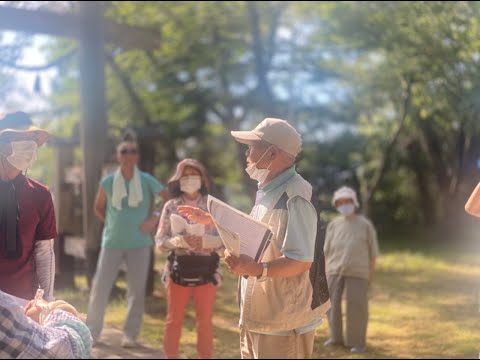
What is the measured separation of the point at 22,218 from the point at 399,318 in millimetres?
6727

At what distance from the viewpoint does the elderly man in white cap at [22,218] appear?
3463mm

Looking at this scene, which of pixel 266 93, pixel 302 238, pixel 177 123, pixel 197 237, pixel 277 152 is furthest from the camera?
pixel 177 123

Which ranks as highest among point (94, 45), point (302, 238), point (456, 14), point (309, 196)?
point (456, 14)

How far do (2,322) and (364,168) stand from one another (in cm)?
1902

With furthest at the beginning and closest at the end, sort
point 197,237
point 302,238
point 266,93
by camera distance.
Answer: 1. point 266,93
2. point 197,237
3. point 302,238

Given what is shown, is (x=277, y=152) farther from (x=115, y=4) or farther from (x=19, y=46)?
(x=115, y=4)

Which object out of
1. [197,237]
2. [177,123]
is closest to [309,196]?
[197,237]

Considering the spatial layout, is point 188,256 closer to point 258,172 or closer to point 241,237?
point 258,172

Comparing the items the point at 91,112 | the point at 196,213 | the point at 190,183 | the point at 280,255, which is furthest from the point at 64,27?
the point at 280,255

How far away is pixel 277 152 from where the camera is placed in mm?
3344

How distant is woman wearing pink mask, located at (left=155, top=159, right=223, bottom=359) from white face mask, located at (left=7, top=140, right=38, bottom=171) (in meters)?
2.03

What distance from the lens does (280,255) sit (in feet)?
10.8

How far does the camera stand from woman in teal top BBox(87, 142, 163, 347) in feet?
21.1

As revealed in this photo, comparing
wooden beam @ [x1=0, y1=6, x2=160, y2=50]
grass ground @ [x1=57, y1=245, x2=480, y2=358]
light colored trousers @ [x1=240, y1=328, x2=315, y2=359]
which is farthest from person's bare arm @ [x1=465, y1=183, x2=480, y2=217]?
wooden beam @ [x1=0, y1=6, x2=160, y2=50]
